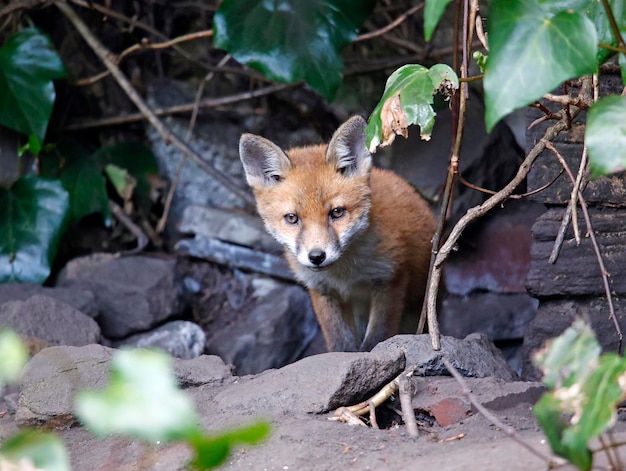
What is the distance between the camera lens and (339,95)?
6.68 m

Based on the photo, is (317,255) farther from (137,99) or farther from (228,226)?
(137,99)

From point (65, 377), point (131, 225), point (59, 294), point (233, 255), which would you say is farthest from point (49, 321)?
point (233, 255)

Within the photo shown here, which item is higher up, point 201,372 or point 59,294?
point 201,372

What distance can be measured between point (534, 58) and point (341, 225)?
255cm

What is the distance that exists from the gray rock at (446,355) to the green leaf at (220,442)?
203 cm

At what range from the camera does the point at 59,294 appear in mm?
5262

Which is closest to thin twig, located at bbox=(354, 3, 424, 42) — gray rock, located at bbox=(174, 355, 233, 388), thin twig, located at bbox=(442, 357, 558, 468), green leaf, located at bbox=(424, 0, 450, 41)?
gray rock, located at bbox=(174, 355, 233, 388)

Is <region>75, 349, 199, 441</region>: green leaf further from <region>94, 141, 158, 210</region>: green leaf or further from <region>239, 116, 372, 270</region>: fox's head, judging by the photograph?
<region>94, 141, 158, 210</region>: green leaf

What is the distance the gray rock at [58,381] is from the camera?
3.15 metres

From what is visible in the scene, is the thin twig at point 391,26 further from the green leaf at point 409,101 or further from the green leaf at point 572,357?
the green leaf at point 572,357

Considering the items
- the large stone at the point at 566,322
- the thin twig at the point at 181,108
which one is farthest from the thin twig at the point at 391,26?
the large stone at the point at 566,322

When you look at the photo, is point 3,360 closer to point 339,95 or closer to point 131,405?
point 131,405

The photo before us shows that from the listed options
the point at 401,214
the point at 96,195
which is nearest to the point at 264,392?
the point at 401,214

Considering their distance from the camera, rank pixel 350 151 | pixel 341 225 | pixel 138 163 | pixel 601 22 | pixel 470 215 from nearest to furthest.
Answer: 1. pixel 601 22
2. pixel 470 215
3. pixel 341 225
4. pixel 350 151
5. pixel 138 163
